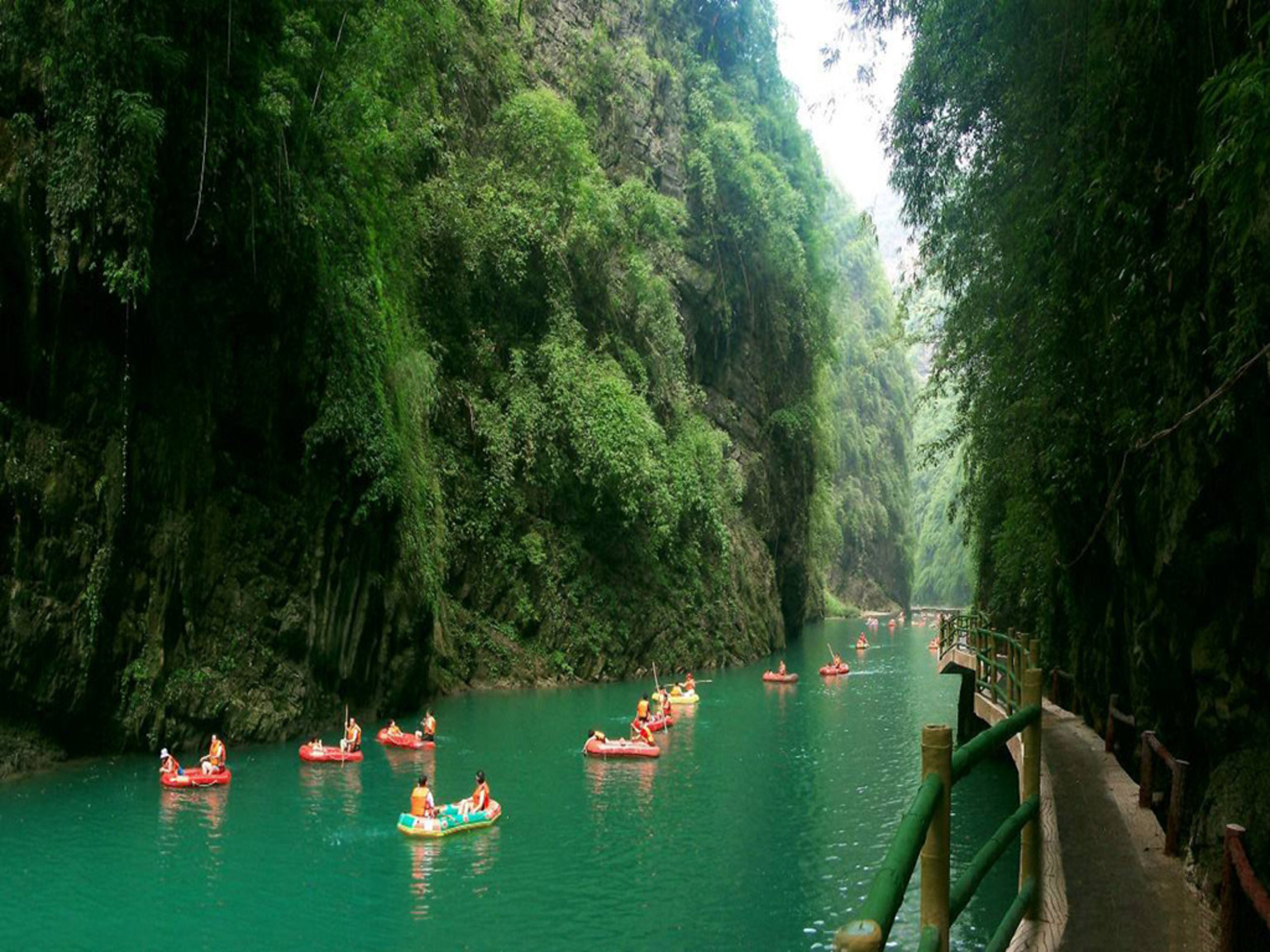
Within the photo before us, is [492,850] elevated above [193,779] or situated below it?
below

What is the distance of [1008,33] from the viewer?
9.95m

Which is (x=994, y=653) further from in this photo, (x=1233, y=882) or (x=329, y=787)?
(x=1233, y=882)

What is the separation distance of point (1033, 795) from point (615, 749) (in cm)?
1395

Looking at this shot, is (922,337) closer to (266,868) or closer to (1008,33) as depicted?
(1008,33)

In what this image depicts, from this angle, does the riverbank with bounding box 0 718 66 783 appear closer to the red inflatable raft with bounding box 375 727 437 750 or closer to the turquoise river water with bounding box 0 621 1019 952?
the turquoise river water with bounding box 0 621 1019 952

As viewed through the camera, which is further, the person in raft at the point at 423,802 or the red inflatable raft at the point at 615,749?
the red inflatable raft at the point at 615,749

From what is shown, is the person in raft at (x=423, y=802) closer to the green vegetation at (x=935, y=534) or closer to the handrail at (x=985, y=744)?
the handrail at (x=985, y=744)

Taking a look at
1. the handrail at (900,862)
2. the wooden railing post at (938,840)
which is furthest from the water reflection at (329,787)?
the handrail at (900,862)

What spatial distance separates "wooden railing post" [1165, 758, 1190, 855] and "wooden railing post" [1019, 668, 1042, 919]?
137cm

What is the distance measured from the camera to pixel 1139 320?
23.1 feet

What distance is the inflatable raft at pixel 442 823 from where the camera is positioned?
1289cm

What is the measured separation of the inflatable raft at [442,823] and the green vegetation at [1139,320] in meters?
7.26

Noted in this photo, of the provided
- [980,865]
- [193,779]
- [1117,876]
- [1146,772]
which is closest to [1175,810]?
[1117,876]

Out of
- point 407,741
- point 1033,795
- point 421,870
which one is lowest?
point 421,870
